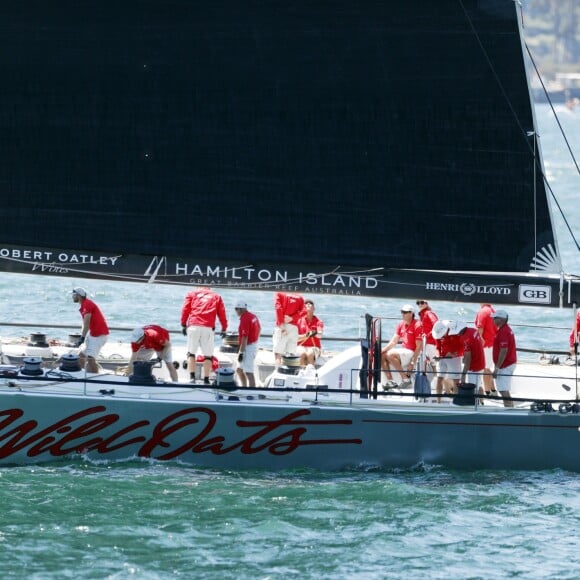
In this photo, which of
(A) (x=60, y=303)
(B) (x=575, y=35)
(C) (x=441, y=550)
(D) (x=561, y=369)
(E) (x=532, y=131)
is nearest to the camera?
(C) (x=441, y=550)

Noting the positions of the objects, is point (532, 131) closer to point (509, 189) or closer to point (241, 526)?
point (509, 189)

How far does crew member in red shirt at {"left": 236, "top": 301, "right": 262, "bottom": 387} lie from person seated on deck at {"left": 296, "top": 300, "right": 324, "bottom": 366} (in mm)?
1248

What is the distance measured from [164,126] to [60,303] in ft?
58.5

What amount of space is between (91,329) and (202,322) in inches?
58.2

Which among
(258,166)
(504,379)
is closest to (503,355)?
(504,379)

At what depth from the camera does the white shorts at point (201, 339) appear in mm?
18031

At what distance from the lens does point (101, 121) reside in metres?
16.6

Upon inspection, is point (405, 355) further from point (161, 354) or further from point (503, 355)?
point (161, 354)

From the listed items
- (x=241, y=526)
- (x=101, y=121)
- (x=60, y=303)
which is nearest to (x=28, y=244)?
(x=101, y=121)

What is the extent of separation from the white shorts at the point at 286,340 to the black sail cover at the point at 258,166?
8.99 feet

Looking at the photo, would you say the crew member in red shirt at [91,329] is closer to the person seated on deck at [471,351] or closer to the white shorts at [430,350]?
the white shorts at [430,350]

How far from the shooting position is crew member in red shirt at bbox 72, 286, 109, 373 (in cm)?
1770

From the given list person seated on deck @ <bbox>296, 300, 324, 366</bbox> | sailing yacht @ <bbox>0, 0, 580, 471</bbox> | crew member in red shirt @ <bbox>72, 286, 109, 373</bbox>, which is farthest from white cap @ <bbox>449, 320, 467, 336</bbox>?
crew member in red shirt @ <bbox>72, 286, 109, 373</bbox>

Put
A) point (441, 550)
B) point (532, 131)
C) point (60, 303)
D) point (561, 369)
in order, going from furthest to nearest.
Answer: point (60, 303) → point (561, 369) → point (532, 131) → point (441, 550)
